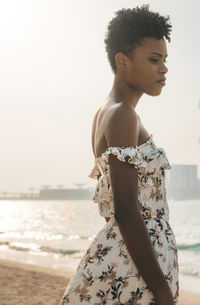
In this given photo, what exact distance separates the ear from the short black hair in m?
0.01

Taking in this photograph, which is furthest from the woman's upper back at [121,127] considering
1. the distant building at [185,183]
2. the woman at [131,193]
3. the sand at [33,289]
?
the distant building at [185,183]

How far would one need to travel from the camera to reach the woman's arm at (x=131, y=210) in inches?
55.3

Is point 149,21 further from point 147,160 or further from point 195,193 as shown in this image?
point 195,193

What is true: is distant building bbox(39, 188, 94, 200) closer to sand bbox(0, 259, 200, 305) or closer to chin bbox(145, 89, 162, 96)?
sand bbox(0, 259, 200, 305)

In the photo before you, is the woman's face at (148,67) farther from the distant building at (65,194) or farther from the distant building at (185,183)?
the distant building at (65,194)

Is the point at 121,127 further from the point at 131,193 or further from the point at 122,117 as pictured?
the point at 131,193

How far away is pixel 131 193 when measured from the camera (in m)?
1.44

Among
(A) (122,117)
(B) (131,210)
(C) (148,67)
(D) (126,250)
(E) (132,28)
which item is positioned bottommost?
(D) (126,250)

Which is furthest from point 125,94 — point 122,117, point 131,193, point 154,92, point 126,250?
point 126,250

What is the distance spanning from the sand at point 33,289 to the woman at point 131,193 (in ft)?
24.9

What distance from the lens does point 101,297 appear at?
1477mm

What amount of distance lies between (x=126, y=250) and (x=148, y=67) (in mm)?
624

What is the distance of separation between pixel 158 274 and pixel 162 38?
81 cm

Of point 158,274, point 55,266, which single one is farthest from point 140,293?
point 55,266
